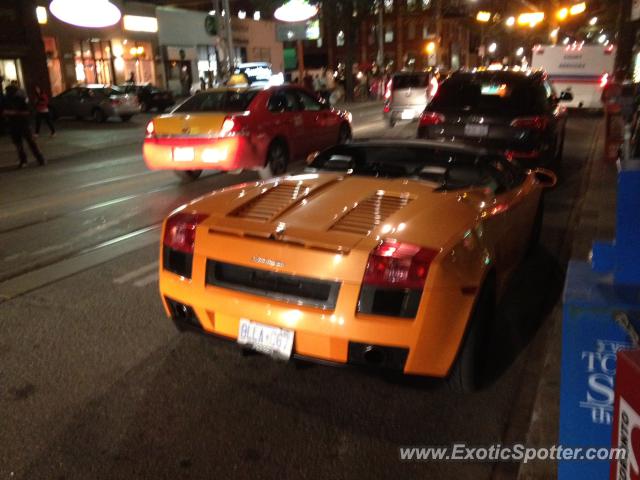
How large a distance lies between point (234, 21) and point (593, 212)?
142 ft

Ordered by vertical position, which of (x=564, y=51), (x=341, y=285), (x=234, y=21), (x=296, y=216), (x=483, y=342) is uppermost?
(x=234, y=21)

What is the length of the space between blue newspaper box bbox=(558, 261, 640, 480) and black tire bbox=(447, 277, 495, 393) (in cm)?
107

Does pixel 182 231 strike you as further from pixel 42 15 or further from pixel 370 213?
pixel 42 15

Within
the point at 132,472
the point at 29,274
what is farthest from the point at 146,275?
the point at 132,472

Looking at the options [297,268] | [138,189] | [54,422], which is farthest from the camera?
[138,189]

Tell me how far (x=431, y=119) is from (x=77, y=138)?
42.8 ft

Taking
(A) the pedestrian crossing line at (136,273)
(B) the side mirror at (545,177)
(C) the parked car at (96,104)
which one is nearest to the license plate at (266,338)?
(A) the pedestrian crossing line at (136,273)

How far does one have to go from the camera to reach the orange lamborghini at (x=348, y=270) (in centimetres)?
308

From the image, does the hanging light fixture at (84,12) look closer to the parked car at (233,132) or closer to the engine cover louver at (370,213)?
the parked car at (233,132)

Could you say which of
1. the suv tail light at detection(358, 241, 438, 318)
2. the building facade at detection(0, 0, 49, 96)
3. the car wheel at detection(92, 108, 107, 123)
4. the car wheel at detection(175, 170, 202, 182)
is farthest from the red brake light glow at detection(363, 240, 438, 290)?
the building facade at detection(0, 0, 49, 96)

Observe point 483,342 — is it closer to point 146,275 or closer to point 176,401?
point 176,401

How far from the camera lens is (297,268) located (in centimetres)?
320

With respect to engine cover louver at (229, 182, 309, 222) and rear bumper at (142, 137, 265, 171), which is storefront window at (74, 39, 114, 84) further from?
engine cover louver at (229, 182, 309, 222)

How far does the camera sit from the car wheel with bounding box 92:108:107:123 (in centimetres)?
2352
